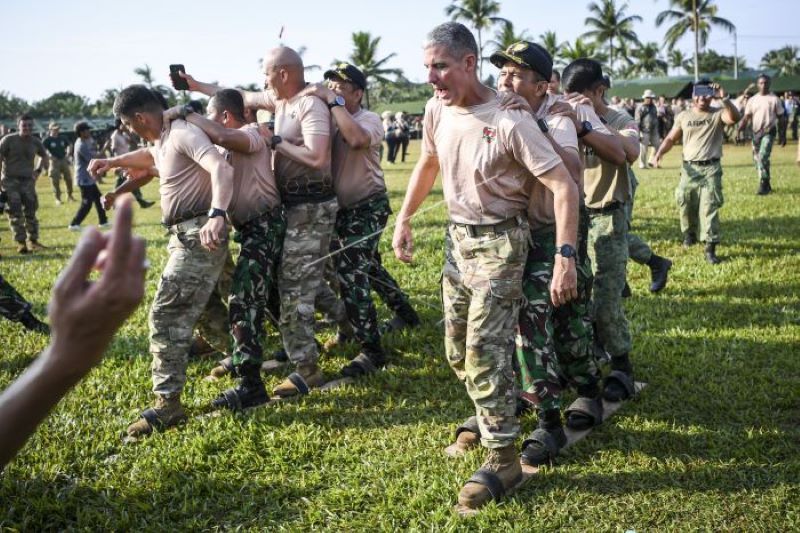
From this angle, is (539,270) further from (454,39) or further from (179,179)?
(179,179)

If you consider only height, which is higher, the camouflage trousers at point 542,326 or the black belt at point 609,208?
the black belt at point 609,208

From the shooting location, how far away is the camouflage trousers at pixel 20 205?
12.0 m

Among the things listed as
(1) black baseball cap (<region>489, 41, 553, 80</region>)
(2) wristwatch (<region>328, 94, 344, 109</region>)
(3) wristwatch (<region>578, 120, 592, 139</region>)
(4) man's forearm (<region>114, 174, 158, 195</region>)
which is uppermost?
(1) black baseball cap (<region>489, 41, 553, 80</region>)

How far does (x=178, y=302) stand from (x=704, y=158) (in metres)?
6.96

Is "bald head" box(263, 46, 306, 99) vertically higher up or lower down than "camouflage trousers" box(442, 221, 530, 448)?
higher up

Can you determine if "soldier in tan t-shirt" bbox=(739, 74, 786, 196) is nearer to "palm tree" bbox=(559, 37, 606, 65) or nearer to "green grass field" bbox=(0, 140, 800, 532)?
"green grass field" bbox=(0, 140, 800, 532)

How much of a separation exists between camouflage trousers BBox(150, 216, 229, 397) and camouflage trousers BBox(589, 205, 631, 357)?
105 inches

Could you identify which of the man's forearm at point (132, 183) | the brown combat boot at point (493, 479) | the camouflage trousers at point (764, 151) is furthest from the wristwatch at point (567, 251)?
the camouflage trousers at point (764, 151)

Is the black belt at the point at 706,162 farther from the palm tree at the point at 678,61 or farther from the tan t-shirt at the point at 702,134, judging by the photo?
the palm tree at the point at 678,61

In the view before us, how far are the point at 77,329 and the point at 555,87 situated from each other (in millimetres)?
5410

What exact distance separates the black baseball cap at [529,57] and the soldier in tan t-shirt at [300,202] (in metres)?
1.57

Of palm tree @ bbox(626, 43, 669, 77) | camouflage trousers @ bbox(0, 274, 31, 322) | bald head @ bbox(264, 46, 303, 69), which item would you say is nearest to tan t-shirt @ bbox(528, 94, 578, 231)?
bald head @ bbox(264, 46, 303, 69)

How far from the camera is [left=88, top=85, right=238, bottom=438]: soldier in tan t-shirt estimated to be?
4.57m

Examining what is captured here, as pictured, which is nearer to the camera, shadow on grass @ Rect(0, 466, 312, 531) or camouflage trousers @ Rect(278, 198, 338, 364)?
shadow on grass @ Rect(0, 466, 312, 531)
